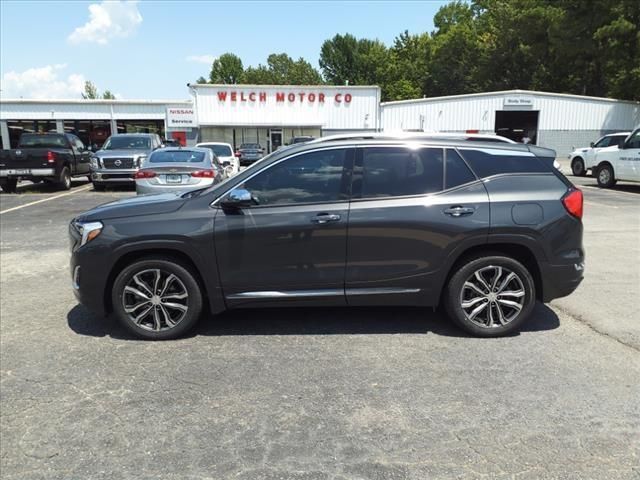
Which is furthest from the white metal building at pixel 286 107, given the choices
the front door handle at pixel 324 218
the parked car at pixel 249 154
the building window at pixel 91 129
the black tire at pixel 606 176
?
the front door handle at pixel 324 218

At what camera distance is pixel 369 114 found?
1503 inches

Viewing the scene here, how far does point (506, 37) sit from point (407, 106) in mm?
23072

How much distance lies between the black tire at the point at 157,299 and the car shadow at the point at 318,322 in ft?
0.62

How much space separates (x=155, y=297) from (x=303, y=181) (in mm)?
1624

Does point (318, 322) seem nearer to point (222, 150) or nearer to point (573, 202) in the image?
point (573, 202)

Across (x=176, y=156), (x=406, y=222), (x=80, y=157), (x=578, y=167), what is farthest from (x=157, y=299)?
(x=578, y=167)

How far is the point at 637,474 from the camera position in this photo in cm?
279

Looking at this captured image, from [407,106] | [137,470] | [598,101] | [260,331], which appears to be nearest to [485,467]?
[137,470]

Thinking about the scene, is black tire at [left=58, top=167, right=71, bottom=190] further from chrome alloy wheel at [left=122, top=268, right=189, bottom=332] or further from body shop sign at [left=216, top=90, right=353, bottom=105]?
body shop sign at [left=216, top=90, right=353, bottom=105]

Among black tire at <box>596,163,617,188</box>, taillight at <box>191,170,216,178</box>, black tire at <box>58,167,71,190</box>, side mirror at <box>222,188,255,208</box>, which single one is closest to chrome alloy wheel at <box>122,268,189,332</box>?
side mirror at <box>222,188,255,208</box>

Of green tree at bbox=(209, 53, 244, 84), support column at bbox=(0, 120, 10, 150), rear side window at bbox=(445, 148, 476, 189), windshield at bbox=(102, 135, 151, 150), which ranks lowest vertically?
rear side window at bbox=(445, 148, 476, 189)

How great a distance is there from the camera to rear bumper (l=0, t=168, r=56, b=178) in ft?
54.1

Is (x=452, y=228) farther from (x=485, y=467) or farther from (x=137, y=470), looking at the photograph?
(x=137, y=470)

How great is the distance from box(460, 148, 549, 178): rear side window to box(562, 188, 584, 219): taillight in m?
0.30
